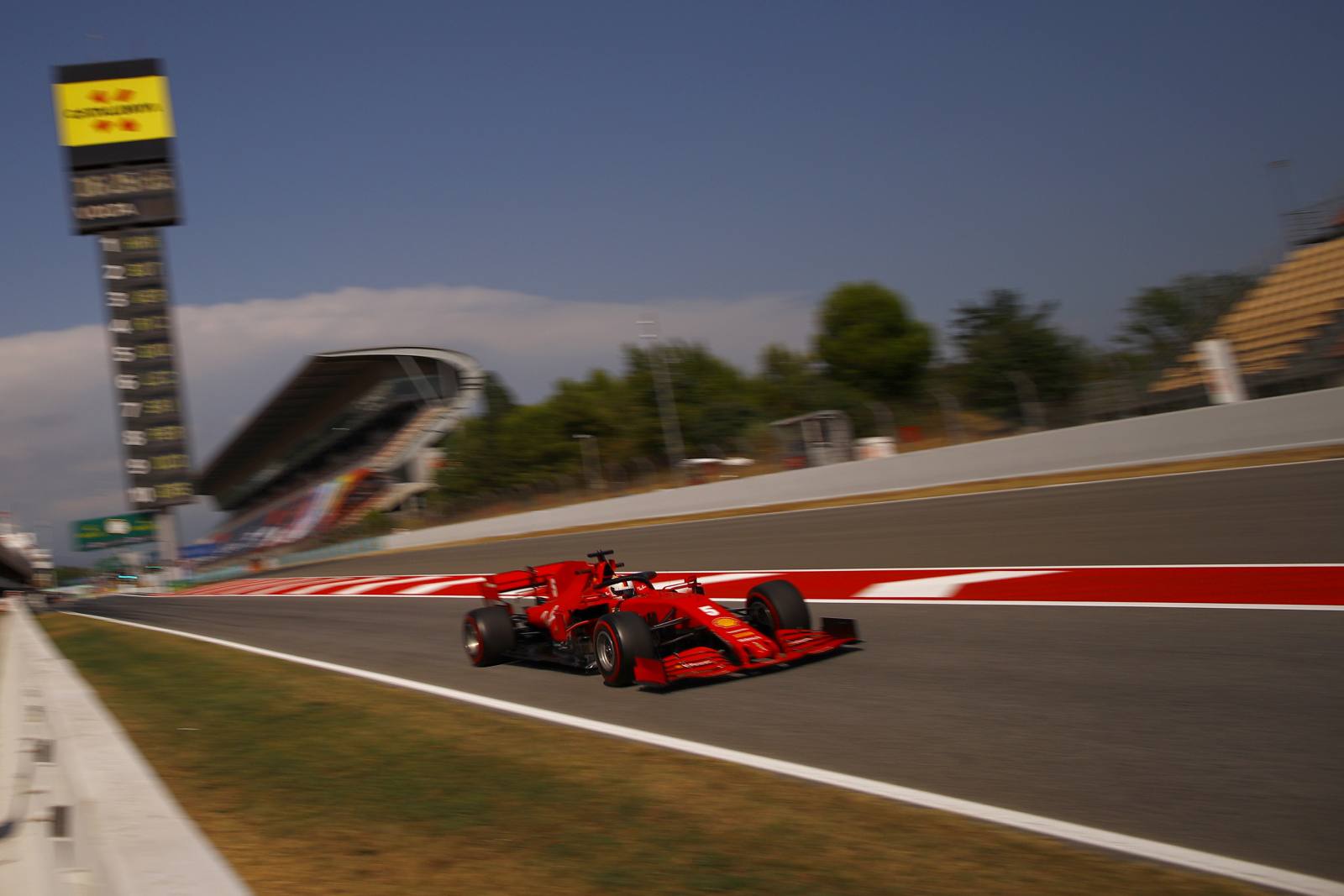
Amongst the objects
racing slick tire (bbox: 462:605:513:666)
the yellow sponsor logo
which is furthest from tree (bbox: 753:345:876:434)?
the yellow sponsor logo

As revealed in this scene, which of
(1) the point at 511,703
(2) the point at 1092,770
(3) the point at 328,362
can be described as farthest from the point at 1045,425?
(3) the point at 328,362

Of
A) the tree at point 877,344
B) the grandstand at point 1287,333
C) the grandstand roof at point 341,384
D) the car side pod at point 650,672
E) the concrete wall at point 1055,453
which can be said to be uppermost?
the grandstand roof at point 341,384

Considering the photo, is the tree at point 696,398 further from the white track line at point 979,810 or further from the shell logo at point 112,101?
the white track line at point 979,810

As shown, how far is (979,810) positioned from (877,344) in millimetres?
52531

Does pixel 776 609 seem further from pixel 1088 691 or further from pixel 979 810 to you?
pixel 979 810

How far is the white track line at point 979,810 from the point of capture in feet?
9.46

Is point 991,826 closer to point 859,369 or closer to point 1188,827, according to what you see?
point 1188,827

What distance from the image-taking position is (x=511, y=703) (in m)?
6.57

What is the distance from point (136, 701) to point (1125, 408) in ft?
49.1

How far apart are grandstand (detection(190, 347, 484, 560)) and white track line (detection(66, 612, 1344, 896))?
182 feet

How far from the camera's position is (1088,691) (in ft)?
16.2

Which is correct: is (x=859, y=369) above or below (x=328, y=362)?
below

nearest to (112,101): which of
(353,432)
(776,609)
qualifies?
(353,432)

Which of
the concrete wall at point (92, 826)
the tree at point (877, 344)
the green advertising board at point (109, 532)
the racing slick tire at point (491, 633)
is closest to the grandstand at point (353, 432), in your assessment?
the green advertising board at point (109, 532)
